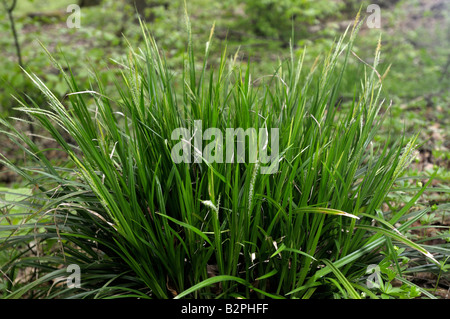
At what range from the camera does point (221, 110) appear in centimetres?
139

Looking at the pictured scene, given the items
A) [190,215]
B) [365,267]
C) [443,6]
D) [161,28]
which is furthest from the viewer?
[443,6]

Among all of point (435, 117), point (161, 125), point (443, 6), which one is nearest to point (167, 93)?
point (161, 125)

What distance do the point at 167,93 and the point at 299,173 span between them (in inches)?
21.8

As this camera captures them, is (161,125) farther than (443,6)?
No

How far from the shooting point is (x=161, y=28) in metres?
4.80

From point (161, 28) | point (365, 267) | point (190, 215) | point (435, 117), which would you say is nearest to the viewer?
point (190, 215)

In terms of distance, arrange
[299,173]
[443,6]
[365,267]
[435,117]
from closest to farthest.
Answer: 1. [365,267]
2. [299,173]
3. [435,117]
4. [443,6]

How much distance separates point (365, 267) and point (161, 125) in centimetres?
84

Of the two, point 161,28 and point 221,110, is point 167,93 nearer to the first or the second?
point 221,110

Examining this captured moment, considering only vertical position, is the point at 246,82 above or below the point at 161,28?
below
